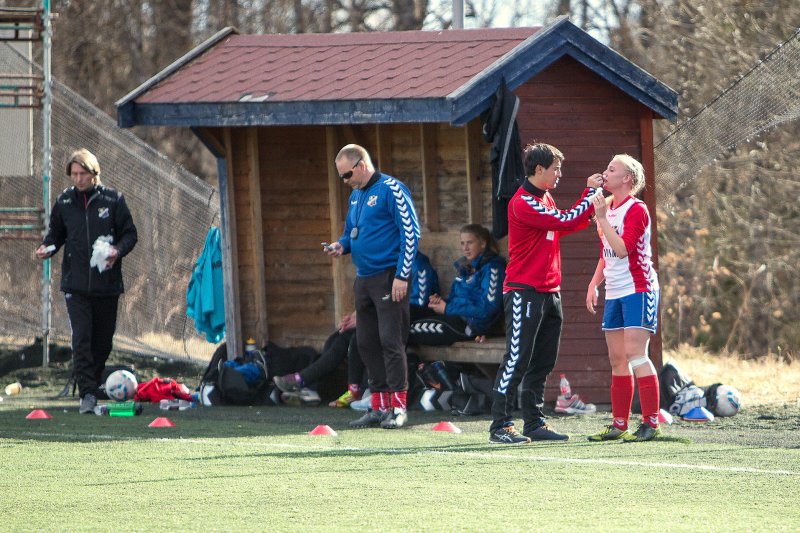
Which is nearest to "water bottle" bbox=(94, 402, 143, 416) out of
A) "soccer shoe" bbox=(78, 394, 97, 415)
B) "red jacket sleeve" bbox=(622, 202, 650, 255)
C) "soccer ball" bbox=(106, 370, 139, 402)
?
"soccer shoe" bbox=(78, 394, 97, 415)

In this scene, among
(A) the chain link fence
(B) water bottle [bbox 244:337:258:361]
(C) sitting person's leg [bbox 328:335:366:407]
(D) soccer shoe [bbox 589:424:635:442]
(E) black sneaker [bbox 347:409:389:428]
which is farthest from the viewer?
(A) the chain link fence

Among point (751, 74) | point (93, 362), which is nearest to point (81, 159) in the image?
point (93, 362)

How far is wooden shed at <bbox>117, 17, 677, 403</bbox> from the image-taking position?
1074cm

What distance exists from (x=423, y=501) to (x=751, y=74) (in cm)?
561

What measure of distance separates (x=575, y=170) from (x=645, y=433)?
9.58 feet

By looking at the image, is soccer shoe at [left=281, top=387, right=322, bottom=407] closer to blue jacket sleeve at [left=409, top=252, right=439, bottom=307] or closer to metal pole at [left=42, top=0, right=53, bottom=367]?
blue jacket sleeve at [left=409, top=252, right=439, bottom=307]

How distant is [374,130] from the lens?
12.4 metres

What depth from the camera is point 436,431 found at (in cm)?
933

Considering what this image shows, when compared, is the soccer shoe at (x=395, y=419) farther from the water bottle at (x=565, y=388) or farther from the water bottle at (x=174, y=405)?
the water bottle at (x=174, y=405)

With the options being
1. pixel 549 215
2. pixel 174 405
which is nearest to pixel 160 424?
pixel 174 405

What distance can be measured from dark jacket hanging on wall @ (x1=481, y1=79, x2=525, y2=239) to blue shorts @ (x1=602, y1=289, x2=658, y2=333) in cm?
196

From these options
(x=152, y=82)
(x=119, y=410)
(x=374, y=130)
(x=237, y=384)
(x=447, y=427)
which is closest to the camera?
(x=447, y=427)

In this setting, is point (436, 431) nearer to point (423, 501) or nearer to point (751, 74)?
point (423, 501)

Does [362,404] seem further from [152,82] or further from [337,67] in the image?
[152,82]
